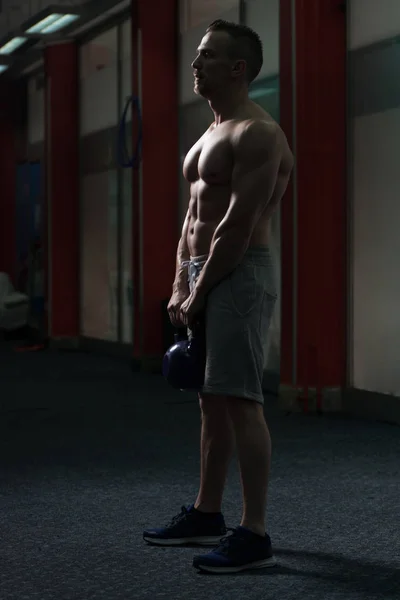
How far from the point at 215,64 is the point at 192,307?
71 centimetres

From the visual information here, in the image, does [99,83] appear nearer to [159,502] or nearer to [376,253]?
[376,253]

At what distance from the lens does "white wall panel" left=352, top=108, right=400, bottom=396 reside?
6.38 metres

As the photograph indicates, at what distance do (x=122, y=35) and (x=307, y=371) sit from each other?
5.17 meters

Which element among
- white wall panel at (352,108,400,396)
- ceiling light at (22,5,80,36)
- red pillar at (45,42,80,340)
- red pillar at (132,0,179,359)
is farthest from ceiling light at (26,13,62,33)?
white wall panel at (352,108,400,396)

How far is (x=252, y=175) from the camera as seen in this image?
314 centimetres

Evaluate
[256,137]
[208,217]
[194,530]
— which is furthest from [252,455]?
[256,137]

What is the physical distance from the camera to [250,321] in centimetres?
322

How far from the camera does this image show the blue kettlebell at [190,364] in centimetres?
330

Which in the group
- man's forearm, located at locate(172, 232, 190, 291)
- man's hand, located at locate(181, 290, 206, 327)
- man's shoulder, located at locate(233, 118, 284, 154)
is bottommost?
man's hand, located at locate(181, 290, 206, 327)

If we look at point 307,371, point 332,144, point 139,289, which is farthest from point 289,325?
point 139,289

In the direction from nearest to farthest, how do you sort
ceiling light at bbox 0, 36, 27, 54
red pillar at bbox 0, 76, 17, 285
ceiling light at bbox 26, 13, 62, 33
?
1. ceiling light at bbox 26, 13, 62, 33
2. ceiling light at bbox 0, 36, 27, 54
3. red pillar at bbox 0, 76, 17, 285

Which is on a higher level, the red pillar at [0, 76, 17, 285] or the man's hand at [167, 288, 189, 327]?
the red pillar at [0, 76, 17, 285]

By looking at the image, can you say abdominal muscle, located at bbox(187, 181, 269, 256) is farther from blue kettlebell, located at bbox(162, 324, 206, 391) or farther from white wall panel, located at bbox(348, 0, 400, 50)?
white wall panel, located at bbox(348, 0, 400, 50)

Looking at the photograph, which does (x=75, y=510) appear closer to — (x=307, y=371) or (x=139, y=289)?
(x=307, y=371)
